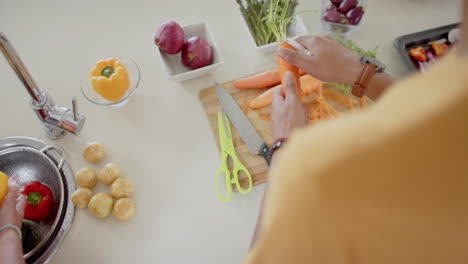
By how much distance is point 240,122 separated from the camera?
1.02m

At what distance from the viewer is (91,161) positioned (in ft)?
3.27

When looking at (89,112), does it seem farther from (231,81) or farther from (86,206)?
(231,81)

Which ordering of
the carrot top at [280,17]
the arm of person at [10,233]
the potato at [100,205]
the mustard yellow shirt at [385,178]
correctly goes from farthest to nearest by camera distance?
the carrot top at [280,17] → the potato at [100,205] → the arm of person at [10,233] → the mustard yellow shirt at [385,178]

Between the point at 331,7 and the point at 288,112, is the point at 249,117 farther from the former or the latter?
the point at 331,7

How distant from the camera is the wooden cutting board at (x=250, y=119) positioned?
0.98 m

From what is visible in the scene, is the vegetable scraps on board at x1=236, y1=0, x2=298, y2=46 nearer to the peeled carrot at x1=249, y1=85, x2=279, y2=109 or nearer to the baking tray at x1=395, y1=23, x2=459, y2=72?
the peeled carrot at x1=249, y1=85, x2=279, y2=109

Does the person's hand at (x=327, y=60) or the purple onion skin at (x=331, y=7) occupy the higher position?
the purple onion skin at (x=331, y=7)

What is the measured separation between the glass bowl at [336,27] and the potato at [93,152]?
818 mm

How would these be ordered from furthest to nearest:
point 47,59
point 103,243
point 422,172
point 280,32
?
point 47,59 → point 280,32 → point 103,243 → point 422,172

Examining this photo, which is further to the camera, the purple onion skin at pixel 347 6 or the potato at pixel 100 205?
the purple onion skin at pixel 347 6

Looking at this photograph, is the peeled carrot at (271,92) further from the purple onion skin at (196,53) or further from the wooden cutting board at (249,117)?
the purple onion skin at (196,53)

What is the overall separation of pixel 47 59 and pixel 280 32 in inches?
30.4

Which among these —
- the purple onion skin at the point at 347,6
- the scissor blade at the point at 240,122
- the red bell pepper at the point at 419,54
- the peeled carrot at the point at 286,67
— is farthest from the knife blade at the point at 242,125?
the red bell pepper at the point at 419,54

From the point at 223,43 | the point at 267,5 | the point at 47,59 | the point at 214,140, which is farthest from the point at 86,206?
the point at 267,5
